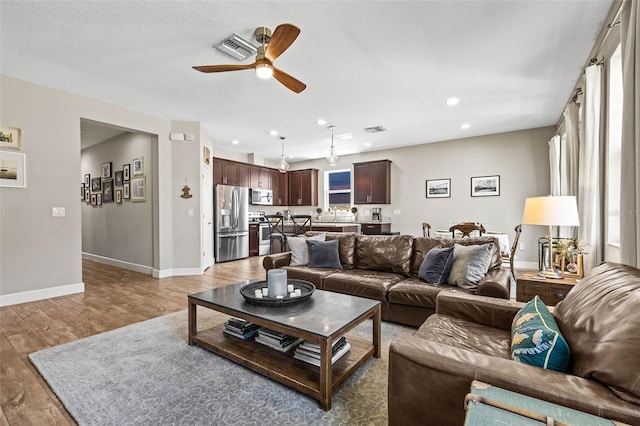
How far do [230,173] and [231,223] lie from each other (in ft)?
4.16

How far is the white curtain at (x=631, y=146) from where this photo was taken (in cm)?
159

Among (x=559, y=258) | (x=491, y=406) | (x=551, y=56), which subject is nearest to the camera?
(x=491, y=406)

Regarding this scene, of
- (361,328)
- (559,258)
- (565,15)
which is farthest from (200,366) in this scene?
(565,15)

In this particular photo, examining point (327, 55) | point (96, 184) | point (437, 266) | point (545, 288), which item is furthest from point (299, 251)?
point (96, 184)

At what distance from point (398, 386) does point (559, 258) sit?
2491 millimetres

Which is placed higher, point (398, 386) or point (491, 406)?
point (491, 406)

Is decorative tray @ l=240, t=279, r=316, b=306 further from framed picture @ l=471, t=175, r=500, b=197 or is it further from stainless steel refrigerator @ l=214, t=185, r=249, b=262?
framed picture @ l=471, t=175, r=500, b=197

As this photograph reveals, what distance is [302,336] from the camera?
1666 mm

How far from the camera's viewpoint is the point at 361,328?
278 centimetres

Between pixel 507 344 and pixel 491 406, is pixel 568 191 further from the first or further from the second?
pixel 491 406

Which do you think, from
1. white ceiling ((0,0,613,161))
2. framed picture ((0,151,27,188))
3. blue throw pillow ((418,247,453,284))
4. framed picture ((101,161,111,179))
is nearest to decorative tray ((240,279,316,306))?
blue throw pillow ((418,247,453,284))

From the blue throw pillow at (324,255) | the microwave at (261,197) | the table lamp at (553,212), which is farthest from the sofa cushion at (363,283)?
the microwave at (261,197)

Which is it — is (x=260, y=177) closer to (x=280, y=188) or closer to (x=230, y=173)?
(x=280, y=188)

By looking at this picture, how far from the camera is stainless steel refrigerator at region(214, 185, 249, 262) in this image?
6.29 m
